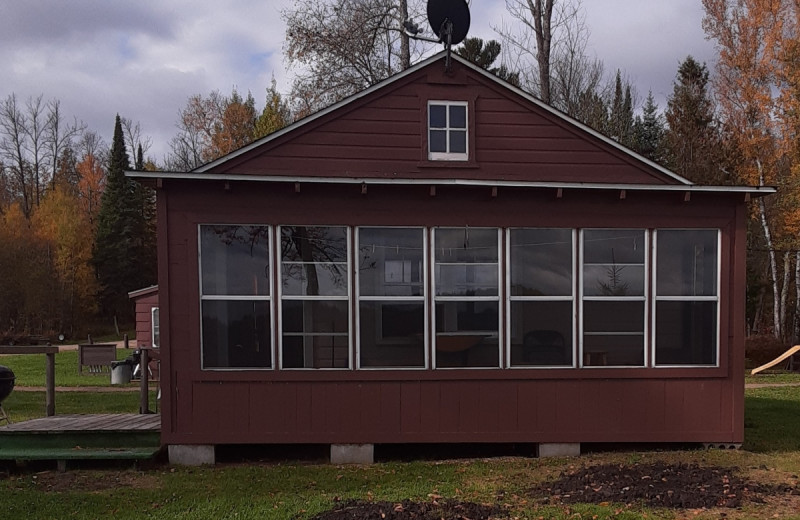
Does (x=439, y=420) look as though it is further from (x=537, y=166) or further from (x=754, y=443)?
(x=754, y=443)

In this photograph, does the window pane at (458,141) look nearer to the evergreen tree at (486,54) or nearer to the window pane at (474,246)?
the window pane at (474,246)

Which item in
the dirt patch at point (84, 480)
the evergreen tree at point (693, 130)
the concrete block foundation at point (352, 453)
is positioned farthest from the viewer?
the evergreen tree at point (693, 130)

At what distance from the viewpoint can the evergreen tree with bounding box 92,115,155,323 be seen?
114 feet

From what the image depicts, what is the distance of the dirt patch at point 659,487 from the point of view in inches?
203

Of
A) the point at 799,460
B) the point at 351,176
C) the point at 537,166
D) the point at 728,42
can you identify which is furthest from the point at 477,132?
A: the point at 728,42

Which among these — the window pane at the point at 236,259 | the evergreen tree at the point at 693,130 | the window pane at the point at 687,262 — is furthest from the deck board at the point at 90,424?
the evergreen tree at the point at 693,130

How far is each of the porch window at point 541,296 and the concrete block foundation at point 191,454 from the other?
12.7ft

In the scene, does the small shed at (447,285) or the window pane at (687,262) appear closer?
the small shed at (447,285)

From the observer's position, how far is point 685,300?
22.7ft

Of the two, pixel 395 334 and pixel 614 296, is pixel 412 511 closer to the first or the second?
pixel 395 334

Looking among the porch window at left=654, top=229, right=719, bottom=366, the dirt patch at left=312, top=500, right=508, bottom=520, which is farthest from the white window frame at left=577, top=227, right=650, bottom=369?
the dirt patch at left=312, top=500, right=508, bottom=520

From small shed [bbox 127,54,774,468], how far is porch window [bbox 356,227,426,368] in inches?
1.0

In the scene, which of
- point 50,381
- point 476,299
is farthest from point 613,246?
point 50,381

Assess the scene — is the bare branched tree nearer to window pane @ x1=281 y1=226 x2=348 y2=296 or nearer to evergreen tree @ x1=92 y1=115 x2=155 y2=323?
window pane @ x1=281 y1=226 x2=348 y2=296
